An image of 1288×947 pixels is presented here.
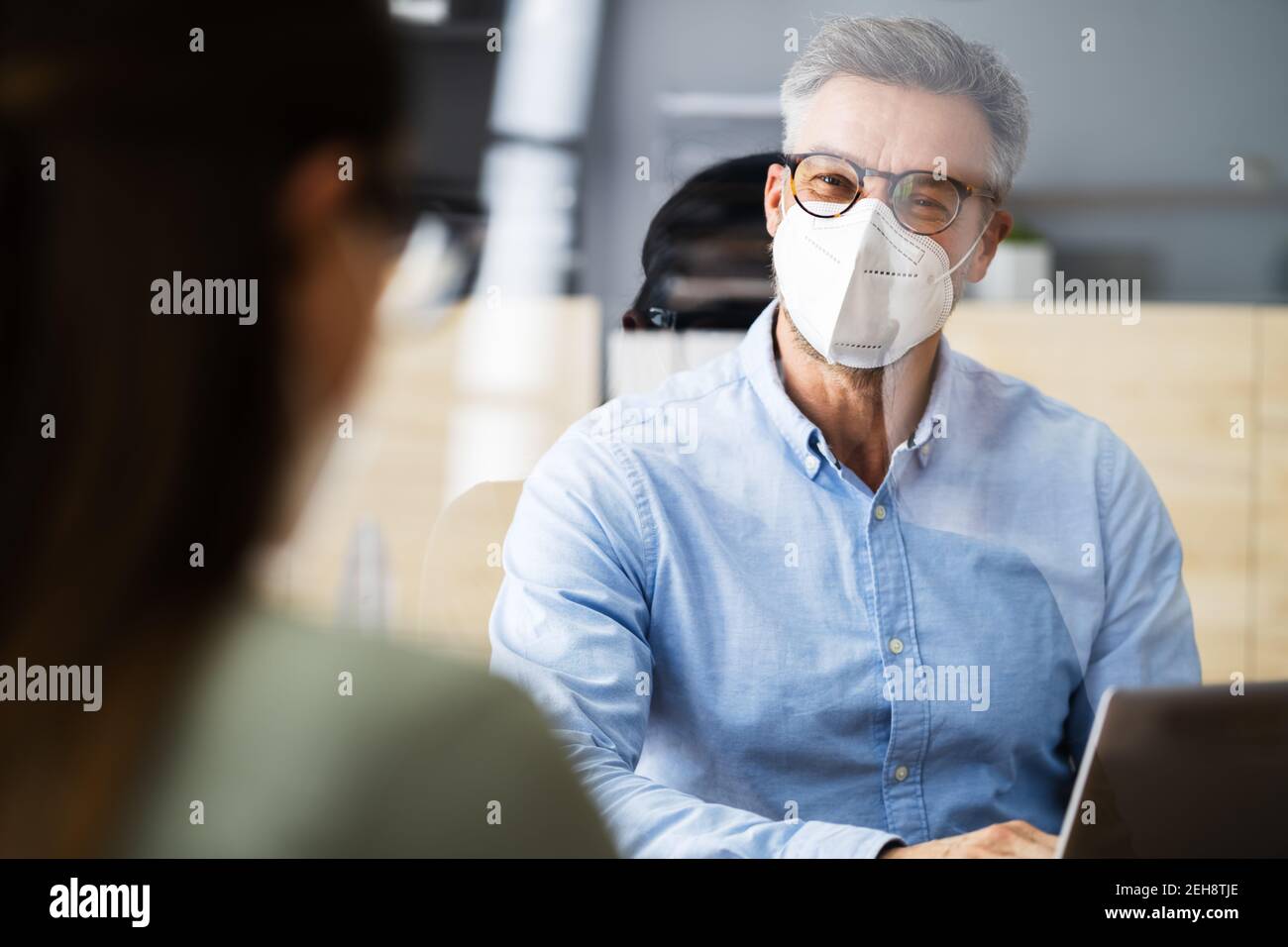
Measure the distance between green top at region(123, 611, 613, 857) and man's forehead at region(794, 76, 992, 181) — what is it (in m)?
0.58

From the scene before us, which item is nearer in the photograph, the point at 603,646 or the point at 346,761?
the point at 346,761

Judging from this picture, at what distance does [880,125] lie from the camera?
95cm

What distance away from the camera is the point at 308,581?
2.99 feet

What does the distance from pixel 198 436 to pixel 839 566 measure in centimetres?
62

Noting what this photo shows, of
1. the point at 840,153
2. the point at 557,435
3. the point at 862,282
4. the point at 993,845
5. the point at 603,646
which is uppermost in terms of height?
the point at 840,153

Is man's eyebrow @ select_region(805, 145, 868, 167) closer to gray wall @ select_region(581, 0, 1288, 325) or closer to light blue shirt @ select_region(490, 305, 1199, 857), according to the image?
gray wall @ select_region(581, 0, 1288, 325)

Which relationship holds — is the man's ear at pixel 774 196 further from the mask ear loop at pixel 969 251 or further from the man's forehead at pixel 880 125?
the mask ear loop at pixel 969 251

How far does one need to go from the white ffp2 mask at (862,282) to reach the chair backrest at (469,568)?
0.99ft

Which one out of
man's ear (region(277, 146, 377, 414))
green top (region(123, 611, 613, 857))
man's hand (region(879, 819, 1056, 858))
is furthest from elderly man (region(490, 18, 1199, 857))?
man's ear (region(277, 146, 377, 414))

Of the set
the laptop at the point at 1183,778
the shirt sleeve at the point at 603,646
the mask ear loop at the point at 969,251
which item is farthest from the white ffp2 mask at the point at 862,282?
the laptop at the point at 1183,778

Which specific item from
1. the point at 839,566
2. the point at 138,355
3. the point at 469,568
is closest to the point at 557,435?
the point at 469,568

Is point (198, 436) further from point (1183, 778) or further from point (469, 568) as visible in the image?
point (1183, 778)

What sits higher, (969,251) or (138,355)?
(969,251)

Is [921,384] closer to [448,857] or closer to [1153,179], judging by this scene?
[1153,179]
